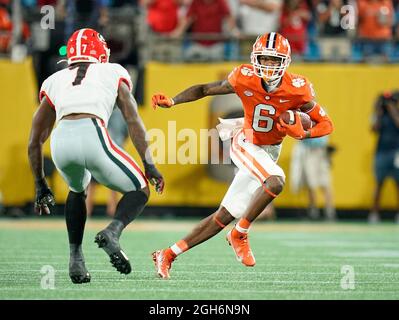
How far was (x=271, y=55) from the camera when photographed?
6.39 m

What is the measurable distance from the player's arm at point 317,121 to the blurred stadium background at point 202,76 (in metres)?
5.41

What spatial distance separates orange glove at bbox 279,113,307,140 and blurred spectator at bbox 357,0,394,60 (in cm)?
618

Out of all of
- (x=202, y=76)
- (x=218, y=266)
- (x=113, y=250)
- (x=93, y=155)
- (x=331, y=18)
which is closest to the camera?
(x=113, y=250)

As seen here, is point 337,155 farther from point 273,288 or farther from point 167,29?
point 273,288

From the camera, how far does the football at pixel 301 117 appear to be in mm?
6207

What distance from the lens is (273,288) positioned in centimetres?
558

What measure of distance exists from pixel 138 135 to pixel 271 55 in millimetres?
1302

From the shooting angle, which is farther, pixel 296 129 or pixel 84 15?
pixel 84 15

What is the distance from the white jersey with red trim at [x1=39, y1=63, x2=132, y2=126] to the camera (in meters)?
5.58

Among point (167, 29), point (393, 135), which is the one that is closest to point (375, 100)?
point (393, 135)

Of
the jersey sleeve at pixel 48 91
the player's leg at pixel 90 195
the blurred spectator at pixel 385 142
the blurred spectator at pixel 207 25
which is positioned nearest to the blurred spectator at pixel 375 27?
the blurred spectator at pixel 385 142

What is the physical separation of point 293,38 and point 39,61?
3226 millimetres

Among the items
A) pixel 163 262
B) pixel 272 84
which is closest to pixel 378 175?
pixel 272 84

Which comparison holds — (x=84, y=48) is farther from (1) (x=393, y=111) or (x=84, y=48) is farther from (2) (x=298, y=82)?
(1) (x=393, y=111)
